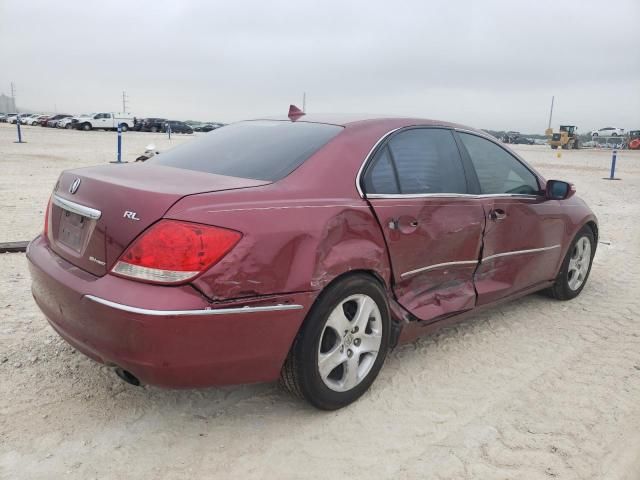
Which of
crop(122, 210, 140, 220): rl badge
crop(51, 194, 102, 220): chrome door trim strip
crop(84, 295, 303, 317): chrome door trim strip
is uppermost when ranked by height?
crop(122, 210, 140, 220): rl badge

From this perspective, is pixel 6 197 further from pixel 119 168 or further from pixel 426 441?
pixel 426 441

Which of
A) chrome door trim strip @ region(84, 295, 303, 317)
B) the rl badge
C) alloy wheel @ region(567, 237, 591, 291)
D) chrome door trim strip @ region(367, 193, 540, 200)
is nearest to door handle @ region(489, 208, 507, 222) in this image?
chrome door trim strip @ region(367, 193, 540, 200)

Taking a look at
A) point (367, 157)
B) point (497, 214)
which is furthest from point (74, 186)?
point (497, 214)

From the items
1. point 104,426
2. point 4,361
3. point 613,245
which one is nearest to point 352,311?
point 104,426

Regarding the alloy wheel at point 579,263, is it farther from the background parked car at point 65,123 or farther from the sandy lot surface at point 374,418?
the background parked car at point 65,123

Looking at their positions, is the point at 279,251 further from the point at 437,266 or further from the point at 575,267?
the point at 575,267

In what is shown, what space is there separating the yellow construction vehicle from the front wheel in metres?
54.7

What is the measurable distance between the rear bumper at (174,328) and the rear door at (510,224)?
1725 millimetres

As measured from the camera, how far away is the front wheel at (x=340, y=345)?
2.64 m

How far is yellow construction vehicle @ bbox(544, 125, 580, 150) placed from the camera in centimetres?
5212

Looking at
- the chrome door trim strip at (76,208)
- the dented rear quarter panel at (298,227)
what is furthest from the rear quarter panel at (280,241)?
the chrome door trim strip at (76,208)

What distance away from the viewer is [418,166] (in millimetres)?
3342

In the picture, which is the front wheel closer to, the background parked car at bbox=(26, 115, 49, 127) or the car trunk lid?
the car trunk lid

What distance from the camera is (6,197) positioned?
355 inches
